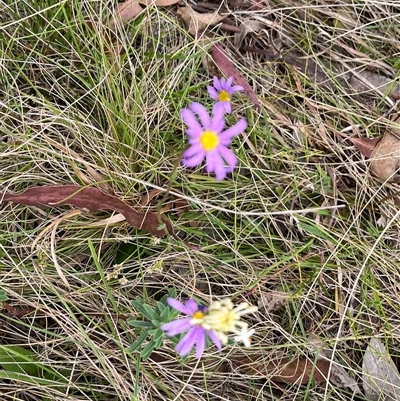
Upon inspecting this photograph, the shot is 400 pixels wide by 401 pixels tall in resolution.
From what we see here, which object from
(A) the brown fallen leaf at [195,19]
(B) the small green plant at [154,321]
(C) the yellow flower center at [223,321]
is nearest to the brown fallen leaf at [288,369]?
(B) the small green plant at [154,321]

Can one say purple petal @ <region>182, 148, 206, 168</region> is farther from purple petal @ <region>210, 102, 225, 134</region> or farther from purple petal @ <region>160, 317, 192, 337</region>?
purple petal @ <region>160, 317, 192, 337</region>

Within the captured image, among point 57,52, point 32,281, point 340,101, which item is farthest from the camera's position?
point 340,101

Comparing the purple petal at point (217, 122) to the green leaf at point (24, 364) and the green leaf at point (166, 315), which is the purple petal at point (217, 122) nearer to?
the green leaf at point (166, 315)

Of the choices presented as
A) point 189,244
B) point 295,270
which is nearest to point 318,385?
point 295,270

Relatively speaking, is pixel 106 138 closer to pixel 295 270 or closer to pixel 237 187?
pixel 237 187

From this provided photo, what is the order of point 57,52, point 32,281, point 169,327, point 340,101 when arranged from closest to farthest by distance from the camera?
1. point 169,327
2. point 32,281
3. point 57,52
4. point 340,101

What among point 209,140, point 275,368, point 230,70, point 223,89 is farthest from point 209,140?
point 275,368
